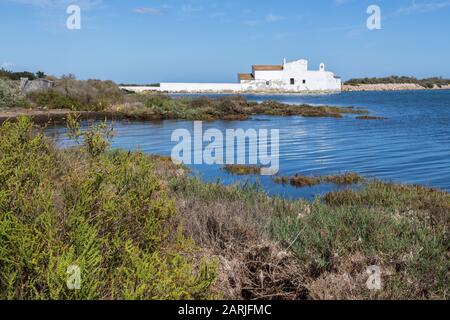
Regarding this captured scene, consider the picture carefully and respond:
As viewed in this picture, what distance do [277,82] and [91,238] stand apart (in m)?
118

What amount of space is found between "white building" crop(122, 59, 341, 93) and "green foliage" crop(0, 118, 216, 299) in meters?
112

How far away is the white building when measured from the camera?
11550 cm

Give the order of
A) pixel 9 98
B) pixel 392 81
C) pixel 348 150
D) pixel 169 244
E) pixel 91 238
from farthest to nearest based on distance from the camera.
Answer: pixel 392 81
pixel 9 98
pixel 348 150
pixel 169 244
pixel 91 238

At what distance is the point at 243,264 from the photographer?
197 inches

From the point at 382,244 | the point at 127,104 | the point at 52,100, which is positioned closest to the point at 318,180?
the point at 382,244

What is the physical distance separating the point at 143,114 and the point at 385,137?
20.7 m

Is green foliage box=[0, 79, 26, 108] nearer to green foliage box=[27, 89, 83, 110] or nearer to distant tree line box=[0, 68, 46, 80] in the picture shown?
green foliage box=[27, 89, 83, 110]

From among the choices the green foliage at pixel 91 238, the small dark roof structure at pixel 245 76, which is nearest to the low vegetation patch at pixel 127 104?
the green foliage at pixel 91 238

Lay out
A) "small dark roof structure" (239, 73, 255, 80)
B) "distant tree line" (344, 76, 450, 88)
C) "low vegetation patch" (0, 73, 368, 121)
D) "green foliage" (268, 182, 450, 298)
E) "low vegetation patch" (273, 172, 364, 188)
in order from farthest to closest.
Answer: "distant tree line" (344, 76, 450, 88) → "small dark roof structure" (239, 73, 255, 80) → "low vegetation patch" (0, 73, 368, 121) → "low vegetation patch" (273, 172, 364, 188) → "green foliage" (268, 182, 450, 298)

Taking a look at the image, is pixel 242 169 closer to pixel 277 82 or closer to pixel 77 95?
pixel 77 95

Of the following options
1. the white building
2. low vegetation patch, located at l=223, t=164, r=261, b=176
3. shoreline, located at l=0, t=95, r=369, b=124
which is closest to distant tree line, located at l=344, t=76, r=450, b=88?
the white building

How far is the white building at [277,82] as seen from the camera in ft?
379

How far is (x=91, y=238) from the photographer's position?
348cm
